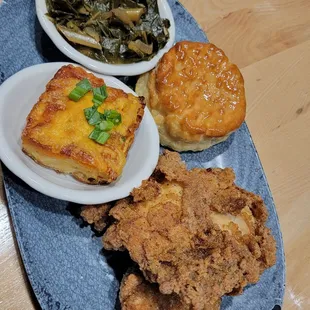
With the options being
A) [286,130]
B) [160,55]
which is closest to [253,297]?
[286,130]

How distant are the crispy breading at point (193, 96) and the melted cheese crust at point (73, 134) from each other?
0.43 m

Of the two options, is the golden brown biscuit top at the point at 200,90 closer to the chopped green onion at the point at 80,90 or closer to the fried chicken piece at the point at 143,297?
the chopped green onion at the point at 80,90

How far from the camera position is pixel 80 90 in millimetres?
2449

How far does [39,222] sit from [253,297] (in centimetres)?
141

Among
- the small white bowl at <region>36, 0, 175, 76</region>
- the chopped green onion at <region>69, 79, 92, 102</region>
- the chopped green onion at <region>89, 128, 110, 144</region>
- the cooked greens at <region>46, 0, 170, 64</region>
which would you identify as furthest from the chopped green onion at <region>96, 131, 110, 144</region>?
the cooked greens at <region>46, 0, 170, 64</region>

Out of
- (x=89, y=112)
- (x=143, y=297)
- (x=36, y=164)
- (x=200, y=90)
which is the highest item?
(x=89, y=112)

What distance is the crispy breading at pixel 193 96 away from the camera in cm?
295

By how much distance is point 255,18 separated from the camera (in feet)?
13.3

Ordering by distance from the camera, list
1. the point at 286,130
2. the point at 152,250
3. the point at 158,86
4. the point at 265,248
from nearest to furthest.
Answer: the point at 152,250 < the point at 265,248 < the point at 158,86 < the point at 286,130

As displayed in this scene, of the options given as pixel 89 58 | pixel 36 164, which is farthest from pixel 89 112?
pixel 89 58

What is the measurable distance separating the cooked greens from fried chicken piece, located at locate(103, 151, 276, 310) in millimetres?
710

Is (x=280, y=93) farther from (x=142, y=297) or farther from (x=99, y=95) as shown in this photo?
(x=142, y=297)

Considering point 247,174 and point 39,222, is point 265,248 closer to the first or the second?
point 247,174

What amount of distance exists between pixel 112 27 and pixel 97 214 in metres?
1.16
